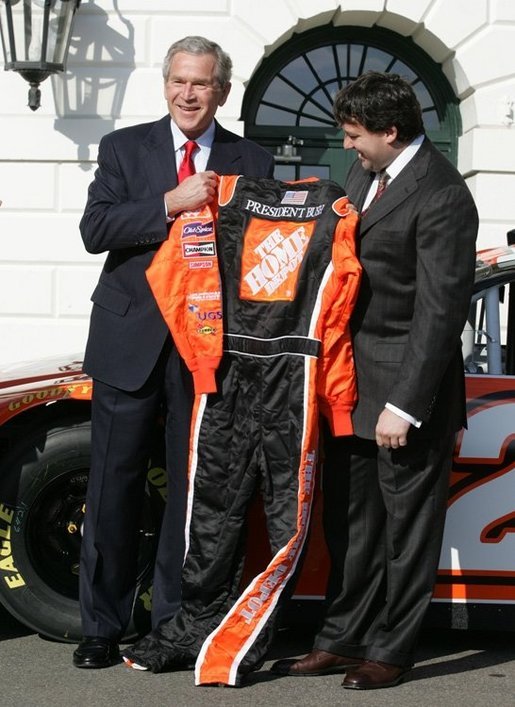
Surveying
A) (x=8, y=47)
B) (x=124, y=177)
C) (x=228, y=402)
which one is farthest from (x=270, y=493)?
(x=8, y=47)

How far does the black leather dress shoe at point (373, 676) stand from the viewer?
387 cm

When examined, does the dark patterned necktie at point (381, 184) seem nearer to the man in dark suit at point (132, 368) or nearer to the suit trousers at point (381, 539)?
the man in dark suit at point (132, 368)

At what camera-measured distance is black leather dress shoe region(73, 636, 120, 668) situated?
400 centimetres

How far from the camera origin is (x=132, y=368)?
13.2ft

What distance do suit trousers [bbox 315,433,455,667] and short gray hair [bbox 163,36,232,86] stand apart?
1273mm

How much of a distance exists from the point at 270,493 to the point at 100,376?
2.32 ft

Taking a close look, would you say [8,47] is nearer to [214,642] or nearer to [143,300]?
[143,300]

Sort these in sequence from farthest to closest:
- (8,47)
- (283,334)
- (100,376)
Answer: (8,47), (100,376), (283,334)

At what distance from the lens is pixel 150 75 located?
31.2ft

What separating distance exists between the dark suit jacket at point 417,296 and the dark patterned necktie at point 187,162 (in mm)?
677

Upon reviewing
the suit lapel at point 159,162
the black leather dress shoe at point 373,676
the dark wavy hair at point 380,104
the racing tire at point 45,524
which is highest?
the dark wavy hair at point 380,104

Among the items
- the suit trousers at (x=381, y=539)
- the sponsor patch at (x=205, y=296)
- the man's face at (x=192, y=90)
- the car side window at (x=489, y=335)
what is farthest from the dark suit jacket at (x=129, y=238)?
the car side window at (x=489, y=335)

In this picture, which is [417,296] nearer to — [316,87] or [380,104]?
[380,104]

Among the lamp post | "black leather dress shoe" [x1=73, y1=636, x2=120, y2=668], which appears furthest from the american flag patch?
the lamp post
